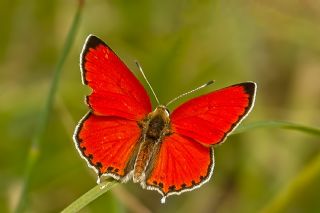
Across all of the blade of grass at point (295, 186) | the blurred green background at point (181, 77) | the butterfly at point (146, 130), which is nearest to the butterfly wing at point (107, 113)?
the butterfly at point (146, 130)

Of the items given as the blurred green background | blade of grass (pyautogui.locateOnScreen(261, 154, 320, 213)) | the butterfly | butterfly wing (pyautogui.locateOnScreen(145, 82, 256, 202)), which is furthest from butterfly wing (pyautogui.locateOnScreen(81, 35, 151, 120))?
the blurred green background

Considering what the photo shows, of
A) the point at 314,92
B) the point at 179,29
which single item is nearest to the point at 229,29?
the point at 179,29

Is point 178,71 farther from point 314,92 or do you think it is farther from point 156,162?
point 156,162

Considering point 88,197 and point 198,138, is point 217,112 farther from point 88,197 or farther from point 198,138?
point 88,197

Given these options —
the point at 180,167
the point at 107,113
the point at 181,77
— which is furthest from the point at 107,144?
the point at 181,77

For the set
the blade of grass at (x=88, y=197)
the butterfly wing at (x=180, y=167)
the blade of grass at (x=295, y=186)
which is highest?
the blade of grass at (x=88, y=197)

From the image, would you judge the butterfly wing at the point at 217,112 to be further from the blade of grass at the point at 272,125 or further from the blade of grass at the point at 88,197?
the blade of grass at the point at 88,197
